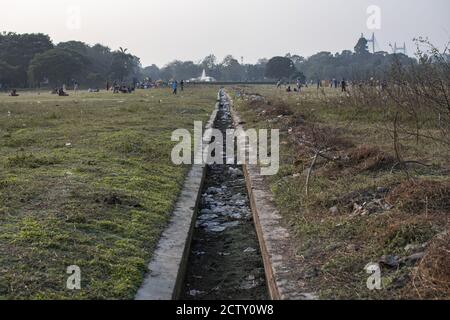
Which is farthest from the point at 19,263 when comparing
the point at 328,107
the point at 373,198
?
the point at 328,107

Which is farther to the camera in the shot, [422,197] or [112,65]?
[112,65]

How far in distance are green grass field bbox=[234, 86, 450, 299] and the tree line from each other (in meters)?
13.9

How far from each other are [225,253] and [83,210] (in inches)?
69.5

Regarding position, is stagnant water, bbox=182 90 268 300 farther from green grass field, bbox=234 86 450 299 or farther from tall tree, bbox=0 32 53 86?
tall tree, bbox=0 32 53 86

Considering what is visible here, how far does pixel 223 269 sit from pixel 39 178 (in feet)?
11.4

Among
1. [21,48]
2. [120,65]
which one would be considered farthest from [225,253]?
[120,65]

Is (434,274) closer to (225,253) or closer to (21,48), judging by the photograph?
(225,253)

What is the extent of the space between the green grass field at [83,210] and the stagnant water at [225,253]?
22.5 inches

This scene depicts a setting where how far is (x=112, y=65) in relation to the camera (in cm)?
8706

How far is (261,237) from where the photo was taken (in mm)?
6355

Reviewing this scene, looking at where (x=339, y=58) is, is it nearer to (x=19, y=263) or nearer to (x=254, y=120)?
(x=254, y=120)

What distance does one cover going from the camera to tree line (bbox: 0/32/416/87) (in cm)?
6316

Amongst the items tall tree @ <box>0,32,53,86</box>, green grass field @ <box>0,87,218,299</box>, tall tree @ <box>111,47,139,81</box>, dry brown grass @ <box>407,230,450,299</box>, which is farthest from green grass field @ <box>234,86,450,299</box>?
tall tree @ <box>111,47,139,81</box>

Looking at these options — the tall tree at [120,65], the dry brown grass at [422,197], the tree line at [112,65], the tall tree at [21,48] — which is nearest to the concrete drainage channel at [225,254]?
the dry brown grass at [422,197]
